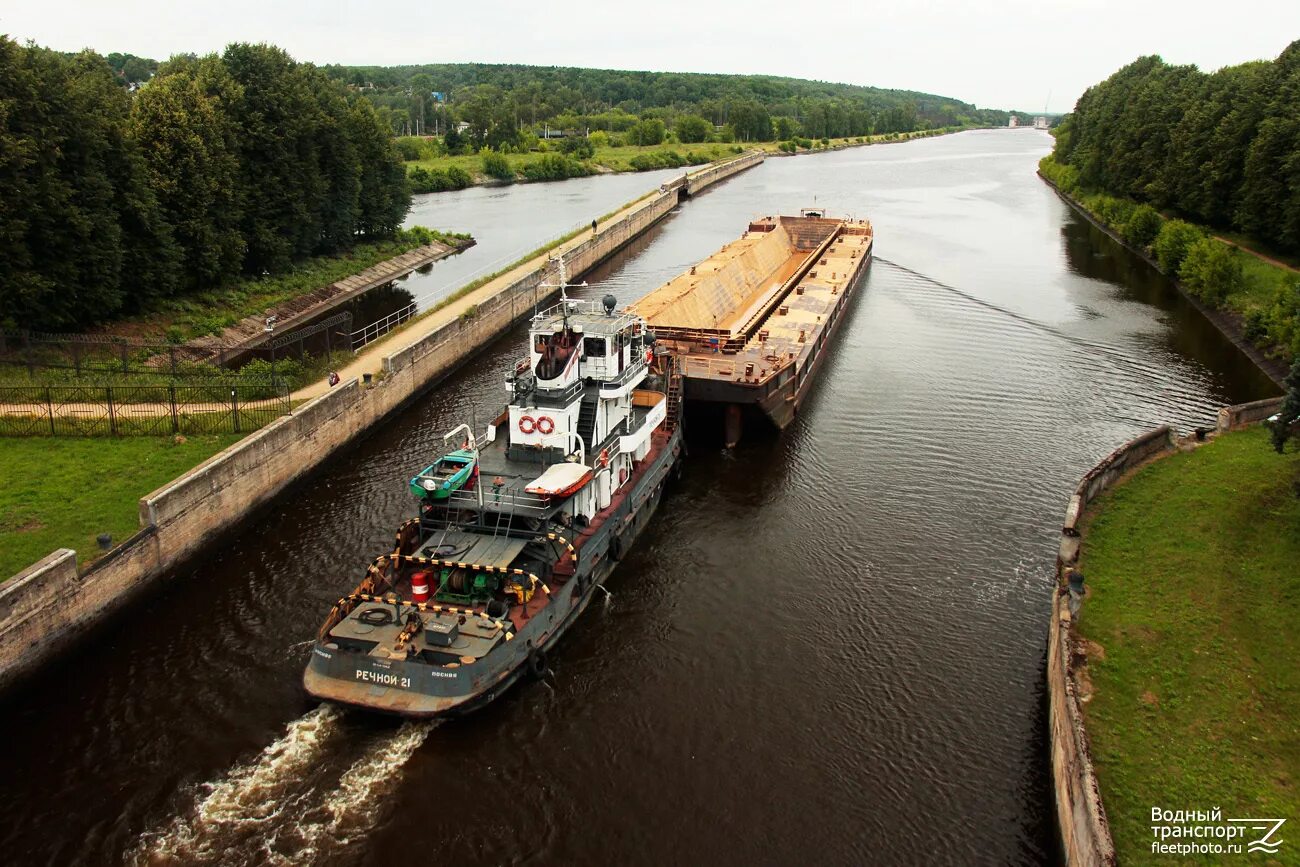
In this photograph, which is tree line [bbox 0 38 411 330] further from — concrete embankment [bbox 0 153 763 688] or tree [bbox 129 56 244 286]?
concrete embankment [bbox 0 153 763 688]

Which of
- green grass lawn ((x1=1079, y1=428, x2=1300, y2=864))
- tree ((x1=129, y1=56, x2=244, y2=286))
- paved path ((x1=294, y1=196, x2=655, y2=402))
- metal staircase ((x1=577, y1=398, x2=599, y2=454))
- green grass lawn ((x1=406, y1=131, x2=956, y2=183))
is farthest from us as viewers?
green grass lawn ((x1=406, y1=131, x2=956, y2=183))

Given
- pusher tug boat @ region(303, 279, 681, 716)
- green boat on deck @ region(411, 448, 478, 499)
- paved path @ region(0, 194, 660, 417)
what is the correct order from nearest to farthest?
pusher tug boat @ region(303, 279, 681, 716)
green boat on deck @ region(411, 448, 478, 499)
paved path @ region(0, 194, 660, 417)

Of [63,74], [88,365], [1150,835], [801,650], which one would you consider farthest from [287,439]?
[1150,835]

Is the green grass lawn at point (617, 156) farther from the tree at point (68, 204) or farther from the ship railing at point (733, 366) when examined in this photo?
the ship railing at point (733, 366)

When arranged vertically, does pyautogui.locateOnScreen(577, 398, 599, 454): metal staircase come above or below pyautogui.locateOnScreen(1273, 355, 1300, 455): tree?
below

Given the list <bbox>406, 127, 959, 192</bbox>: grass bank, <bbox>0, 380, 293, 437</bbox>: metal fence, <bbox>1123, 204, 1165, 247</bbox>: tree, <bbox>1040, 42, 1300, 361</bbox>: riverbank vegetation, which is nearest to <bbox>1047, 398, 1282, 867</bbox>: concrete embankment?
<bbox>1040, 42, 1300, 361</bbox>: riverbank vegetation

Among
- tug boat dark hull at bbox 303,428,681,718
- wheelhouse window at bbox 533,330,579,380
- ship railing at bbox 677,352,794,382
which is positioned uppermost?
wheelhouse window at bbox 533,330,579,380

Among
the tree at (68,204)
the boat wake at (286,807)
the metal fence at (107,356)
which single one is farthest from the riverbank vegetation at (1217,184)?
the tree at (68,204)
